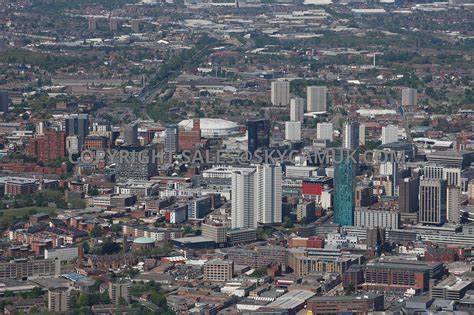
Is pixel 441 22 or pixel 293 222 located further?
pixel 441 22

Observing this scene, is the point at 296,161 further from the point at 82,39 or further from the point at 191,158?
the point at 82,39

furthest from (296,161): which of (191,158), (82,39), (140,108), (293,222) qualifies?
(82,39)

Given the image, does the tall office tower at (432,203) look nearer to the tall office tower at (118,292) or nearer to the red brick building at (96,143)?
the tall office tower at (118,292)

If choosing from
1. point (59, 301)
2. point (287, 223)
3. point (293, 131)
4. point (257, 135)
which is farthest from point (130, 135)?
point (59, 301)

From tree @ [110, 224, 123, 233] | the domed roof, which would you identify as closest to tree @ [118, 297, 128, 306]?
the domed roof

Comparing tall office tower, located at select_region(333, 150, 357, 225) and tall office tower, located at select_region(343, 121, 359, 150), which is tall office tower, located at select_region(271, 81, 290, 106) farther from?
tall office tower, located at select_region(333, 150, 357, 225)

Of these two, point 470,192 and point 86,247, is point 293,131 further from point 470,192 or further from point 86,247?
point 86,247

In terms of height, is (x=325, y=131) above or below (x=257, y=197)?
above
